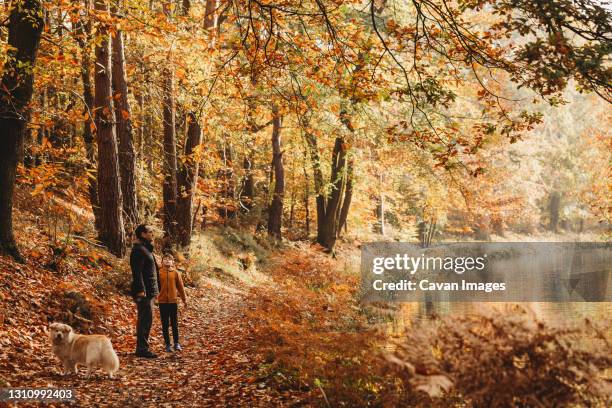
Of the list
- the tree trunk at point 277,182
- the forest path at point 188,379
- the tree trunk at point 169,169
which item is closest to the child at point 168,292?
the forest path at point 188,379

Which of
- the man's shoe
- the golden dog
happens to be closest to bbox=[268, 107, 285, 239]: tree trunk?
the man's shoe

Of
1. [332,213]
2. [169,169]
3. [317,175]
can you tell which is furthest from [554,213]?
[169,169]

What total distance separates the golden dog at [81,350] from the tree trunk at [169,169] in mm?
9662

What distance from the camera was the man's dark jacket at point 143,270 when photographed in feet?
26.8

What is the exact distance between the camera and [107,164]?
509 inches

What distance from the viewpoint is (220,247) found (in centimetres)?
1995

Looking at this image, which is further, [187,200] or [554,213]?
[554,213]

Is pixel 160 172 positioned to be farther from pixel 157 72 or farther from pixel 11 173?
pixel 11 173

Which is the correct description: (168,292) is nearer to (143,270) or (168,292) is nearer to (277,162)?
(143,270)

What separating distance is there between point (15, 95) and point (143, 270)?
402 centimetres

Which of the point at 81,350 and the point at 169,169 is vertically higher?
the point at 169,169

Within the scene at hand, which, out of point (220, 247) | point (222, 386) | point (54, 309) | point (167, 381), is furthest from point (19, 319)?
point (220, 247)

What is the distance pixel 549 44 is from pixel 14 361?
7.63 m

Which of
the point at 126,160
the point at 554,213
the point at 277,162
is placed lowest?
the point at 126,160
